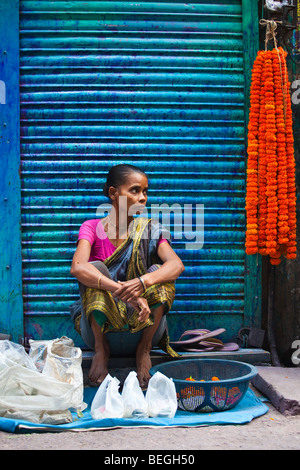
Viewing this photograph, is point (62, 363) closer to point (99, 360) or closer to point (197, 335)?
point (99, 360)

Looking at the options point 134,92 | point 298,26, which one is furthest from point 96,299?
point 298,26

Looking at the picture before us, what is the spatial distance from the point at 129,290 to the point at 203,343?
1006 mm

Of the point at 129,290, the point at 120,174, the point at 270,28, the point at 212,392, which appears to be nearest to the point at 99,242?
the point at 120,174

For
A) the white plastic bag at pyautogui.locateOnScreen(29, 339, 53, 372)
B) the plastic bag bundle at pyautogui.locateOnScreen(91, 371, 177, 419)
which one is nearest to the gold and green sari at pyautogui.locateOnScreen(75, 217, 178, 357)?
the white plastic bag at pyautogui.locateOnScreen(29, 339, 53, 372)

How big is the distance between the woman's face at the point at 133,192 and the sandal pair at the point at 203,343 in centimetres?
106

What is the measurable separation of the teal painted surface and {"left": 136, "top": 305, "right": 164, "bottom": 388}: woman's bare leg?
1.10 metres

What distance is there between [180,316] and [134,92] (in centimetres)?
183

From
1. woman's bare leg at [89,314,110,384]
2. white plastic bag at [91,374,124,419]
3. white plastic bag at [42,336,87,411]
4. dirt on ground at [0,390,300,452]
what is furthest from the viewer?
woman's bare leg at [89,314,110,384]

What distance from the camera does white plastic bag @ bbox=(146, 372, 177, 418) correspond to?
2738 millimetres

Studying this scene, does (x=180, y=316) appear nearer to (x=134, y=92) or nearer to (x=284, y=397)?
(x=284, y=397)

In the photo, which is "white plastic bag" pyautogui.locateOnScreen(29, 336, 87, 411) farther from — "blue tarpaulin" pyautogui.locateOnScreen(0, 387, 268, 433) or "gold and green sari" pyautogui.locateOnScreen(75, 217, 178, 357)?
"gold and green sari" pyautogui.locateOnScreen(75, 217, 178, 357)

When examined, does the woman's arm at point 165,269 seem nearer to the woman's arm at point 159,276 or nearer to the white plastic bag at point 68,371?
the woman's arm at point 159,276

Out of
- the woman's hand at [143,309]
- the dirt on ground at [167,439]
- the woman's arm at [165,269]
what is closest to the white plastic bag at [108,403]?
the dirt on ground at [167,439]

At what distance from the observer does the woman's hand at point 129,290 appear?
9.90ft
